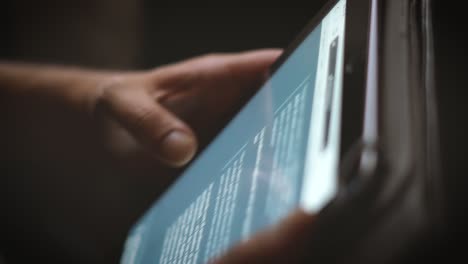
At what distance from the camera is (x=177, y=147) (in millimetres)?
698

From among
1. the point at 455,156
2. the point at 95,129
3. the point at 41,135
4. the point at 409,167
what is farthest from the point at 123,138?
the point at 409,167

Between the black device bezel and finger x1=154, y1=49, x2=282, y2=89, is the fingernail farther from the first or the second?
the black device bezel

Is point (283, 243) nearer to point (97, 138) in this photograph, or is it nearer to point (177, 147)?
point (177, 147)

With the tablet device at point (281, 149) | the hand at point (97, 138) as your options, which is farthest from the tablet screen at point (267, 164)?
the hand at point (97, 138)

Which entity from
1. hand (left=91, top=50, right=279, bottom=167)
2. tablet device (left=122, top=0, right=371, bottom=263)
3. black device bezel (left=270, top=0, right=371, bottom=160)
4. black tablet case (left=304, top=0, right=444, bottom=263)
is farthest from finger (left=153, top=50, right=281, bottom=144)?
black tablet case (left=304, top=0, right=444, bottom=263)

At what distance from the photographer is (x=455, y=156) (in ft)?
1.85

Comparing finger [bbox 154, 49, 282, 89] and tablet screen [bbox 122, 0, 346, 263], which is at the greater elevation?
tablet screen [bbox 122, 0, 346, 263]

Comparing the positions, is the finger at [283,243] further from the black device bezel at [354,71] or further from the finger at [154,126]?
the finger at [154,126]

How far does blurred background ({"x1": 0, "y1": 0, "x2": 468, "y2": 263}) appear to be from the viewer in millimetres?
793

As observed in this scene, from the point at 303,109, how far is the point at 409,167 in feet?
0.41

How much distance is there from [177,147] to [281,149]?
12.1 inches

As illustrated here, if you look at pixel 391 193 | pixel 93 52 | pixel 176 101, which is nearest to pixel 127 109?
pixel 176 101

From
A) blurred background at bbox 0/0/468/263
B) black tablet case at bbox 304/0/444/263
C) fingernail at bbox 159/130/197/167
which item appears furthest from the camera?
blurred background at bbox 0/0/468/263

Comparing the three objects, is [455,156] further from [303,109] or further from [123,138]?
[123,138]
